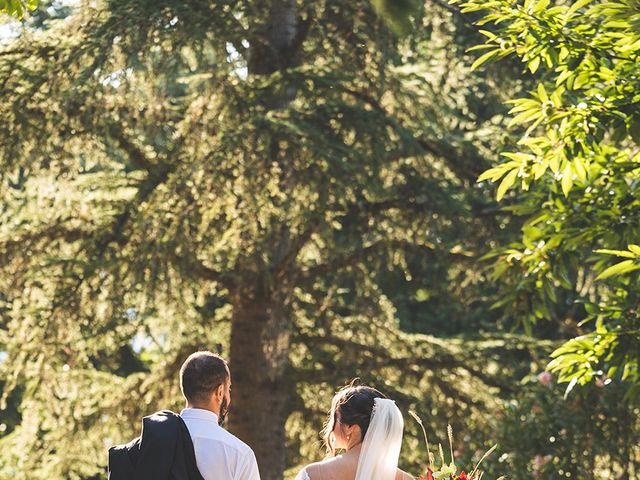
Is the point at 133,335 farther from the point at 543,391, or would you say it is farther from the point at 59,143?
the point at 543,391

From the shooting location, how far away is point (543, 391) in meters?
10.6

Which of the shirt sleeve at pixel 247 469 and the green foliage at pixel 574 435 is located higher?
the shirt sleeve at pixel 247 469

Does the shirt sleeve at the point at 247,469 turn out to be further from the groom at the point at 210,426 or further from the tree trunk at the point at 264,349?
the tree trunk at the point at 264,349

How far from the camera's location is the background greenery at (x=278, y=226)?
9445 millimetres

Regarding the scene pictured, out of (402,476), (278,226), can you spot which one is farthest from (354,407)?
(278,226)

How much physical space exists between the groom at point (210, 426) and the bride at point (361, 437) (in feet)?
2.13

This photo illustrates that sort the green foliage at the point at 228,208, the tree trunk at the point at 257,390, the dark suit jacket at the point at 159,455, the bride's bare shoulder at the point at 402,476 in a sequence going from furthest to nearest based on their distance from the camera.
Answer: the tree trunk at the point at 257,390 → the green foliage at the point at 228,208 → the bride's bare shoulder at the point at 402,476 → the dark suit jacket at the point at 159,455

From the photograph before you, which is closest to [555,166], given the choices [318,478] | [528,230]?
[528,230]

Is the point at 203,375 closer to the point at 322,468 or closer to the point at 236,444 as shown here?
the point at 236,444

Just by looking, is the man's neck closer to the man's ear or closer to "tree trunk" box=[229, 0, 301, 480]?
the man's ear

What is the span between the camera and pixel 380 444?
5.32 meters

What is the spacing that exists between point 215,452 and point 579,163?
2.78 metres

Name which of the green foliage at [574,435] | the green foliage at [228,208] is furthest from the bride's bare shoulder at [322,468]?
the green foliage at [574,435]

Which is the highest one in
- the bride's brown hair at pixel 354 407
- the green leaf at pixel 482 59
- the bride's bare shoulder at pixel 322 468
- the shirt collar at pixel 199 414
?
the green leaf at pixel 482 59
